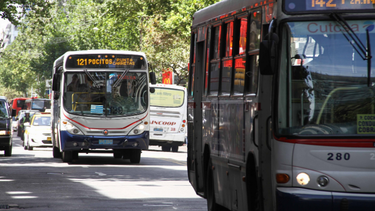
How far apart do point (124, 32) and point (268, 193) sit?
4748 centimetres

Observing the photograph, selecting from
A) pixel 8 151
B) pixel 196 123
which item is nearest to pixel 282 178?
pixel 196 123

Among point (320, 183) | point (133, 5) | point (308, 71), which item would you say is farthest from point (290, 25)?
point (133, 5)

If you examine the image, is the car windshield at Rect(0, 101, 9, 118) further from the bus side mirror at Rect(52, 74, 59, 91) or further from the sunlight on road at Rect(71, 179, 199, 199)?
the sunlight on road at Rect(71, 179, 199, 199)

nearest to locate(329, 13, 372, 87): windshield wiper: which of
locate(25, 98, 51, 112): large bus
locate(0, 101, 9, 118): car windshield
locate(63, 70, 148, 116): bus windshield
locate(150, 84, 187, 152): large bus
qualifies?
locate(63, 70, 148, 116): bus windshield

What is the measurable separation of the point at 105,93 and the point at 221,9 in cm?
1149

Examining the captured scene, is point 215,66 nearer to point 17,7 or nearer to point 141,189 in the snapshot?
point 141,189

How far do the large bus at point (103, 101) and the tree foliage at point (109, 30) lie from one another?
3.70 m

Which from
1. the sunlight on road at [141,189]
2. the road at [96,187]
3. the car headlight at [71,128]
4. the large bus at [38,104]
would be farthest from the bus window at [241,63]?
the large bus at [38,104]

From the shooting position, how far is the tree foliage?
31.5m

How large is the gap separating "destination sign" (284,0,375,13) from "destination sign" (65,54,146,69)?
14359mm

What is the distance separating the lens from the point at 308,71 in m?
7.17

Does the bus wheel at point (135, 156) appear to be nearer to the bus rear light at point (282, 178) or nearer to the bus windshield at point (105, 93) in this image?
the bus windshield at point (105, 93)

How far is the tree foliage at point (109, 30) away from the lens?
31469 millimetres

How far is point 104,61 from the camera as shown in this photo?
21.5 meters
